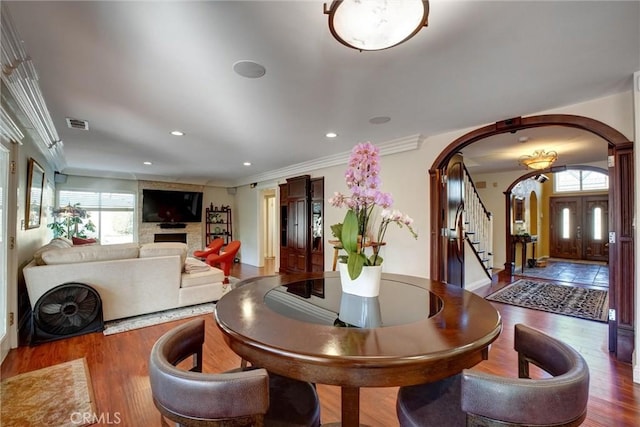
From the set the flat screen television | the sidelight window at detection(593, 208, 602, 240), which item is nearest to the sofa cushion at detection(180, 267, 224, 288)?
the flat screen television

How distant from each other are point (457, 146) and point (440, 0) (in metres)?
2.39

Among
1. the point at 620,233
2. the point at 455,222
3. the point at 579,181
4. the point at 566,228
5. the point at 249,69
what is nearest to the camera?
the point at 249,69

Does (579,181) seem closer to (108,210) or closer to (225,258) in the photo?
(225,258)

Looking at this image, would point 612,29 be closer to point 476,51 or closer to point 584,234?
point 476,51

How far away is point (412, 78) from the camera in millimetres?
2219

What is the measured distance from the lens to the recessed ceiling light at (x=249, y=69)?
1.99 meters

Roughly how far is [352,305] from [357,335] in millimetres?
344

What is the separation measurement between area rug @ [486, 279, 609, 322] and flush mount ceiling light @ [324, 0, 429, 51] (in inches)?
162

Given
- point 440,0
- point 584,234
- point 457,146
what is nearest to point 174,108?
point 440,0

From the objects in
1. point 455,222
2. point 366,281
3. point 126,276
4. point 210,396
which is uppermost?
point 455,222

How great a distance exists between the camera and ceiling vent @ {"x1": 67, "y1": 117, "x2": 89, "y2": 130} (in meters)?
3.17

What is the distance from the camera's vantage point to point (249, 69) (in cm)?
206

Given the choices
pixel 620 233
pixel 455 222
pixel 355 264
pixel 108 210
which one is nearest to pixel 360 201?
pixel 355 264

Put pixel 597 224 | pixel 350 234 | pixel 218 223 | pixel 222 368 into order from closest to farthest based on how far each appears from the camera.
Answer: pixel 350 234
pixel 222 368
pixel 597 224
pixel 218 223
